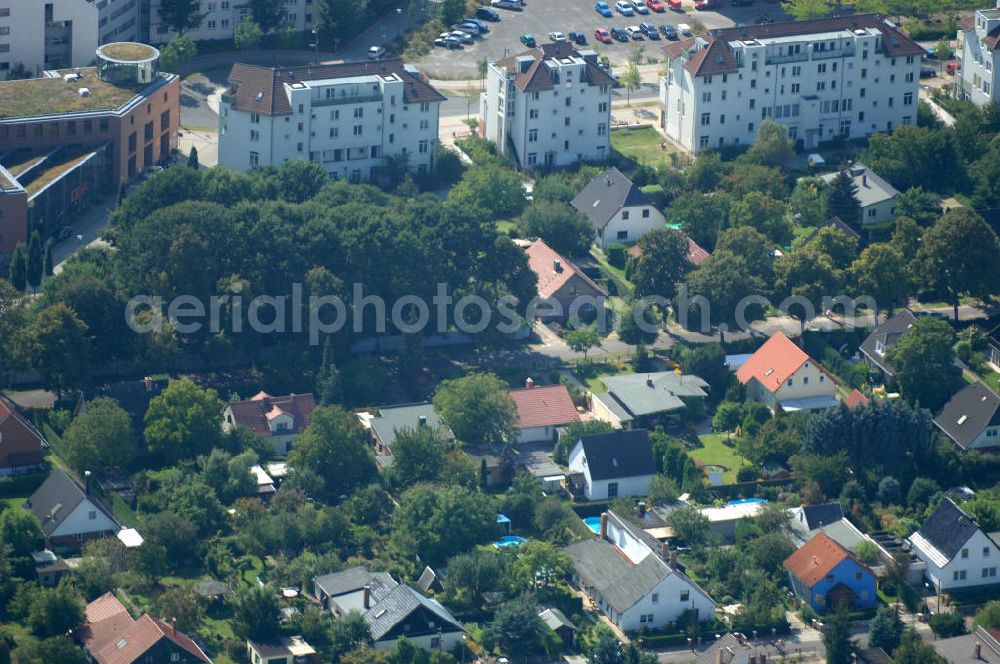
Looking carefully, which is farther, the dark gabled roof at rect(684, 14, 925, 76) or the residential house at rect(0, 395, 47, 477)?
the dark gabled roof at rect(684, 14, 925, 76)

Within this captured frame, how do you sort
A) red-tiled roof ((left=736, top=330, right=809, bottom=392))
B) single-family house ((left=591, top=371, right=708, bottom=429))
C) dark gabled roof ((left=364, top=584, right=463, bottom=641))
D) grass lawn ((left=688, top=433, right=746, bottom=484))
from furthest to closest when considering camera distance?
red-tiled roof ((left=736, top=330, right=809, bottom=392)), single-family house ((left=591, top=371, right=708, bottom=429)), grass lawn ((left=688, top=433, right=746, bottom=484)), dark gabled roof ((left=364, top=584, right=463, bottom=641))

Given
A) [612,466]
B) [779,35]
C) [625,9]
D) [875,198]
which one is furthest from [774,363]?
[625,9]

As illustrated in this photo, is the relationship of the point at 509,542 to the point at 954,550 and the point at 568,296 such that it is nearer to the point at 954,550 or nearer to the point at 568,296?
the point at 954,550

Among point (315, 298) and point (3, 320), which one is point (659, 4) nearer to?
point (315, 298)

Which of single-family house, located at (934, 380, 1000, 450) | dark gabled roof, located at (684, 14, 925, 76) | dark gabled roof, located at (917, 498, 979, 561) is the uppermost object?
dark gabled roof, located at (684, 14, 925, 76)

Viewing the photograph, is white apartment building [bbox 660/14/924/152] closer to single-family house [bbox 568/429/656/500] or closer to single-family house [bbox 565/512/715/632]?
single-family house [bbox 568/429/656/500]

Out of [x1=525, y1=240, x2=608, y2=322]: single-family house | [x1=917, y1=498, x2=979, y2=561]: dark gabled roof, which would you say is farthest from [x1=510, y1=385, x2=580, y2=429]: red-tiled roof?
[x1=917, y1=498, x2=979, y2=561]: dark gabled roof

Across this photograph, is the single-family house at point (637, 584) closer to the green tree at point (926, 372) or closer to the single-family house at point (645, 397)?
the single-family house at point (645, 397)
